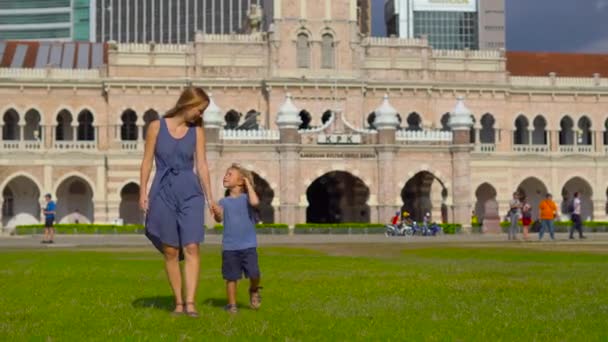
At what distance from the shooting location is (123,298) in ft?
48.9

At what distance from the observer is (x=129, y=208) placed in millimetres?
70125

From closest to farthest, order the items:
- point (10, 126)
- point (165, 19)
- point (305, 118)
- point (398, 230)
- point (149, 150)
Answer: point (149, 150)
point (398, 230)
point (305, 118)
point (10, 126)
point (165, 19)

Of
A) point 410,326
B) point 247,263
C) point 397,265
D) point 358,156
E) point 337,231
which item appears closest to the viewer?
point 410,326

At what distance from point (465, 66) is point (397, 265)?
51.7 metres

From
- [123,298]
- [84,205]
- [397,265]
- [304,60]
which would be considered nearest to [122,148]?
[84,205]

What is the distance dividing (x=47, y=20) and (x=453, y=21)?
59456mm

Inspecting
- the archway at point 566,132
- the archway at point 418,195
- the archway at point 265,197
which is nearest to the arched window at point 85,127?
the archway at point 265,197

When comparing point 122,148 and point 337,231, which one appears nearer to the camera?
point 337,231

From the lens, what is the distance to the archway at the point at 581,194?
7350 centimetres

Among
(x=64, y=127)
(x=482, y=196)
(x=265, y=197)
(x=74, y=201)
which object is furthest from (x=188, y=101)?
(x=482, y=196)

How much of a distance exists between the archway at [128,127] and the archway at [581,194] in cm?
3047

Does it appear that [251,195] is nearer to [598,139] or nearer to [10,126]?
[10,126]

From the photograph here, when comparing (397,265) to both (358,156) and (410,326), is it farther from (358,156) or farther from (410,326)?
(358,156)

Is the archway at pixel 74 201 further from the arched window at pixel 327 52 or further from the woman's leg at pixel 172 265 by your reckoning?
the woman's leg at pixel 172 265
